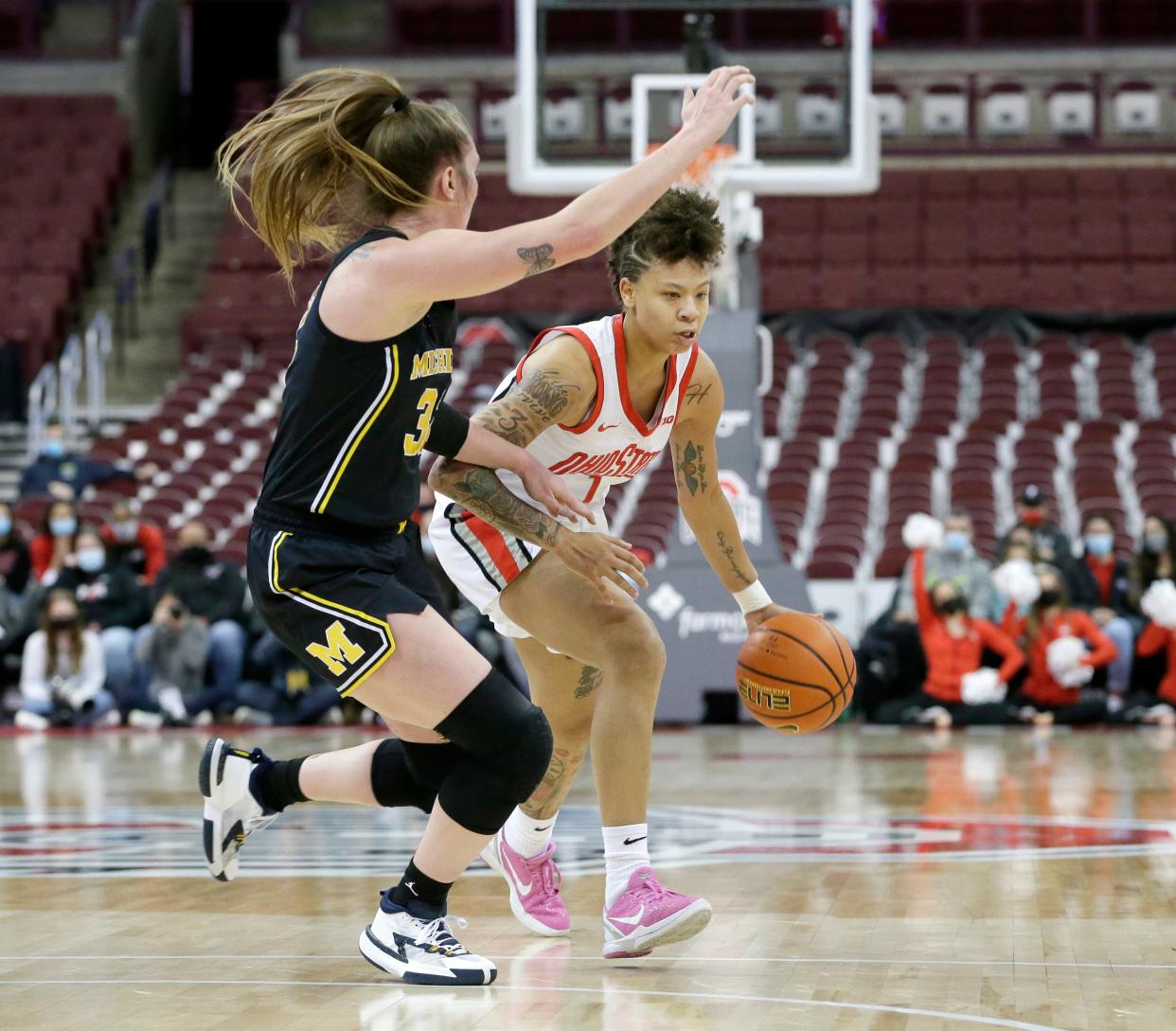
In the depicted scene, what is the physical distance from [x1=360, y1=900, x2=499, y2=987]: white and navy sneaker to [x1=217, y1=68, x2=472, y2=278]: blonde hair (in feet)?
4.57

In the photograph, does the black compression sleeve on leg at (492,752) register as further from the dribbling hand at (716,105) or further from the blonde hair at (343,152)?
the dribbling hand at (716,105)

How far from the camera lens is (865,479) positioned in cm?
1512

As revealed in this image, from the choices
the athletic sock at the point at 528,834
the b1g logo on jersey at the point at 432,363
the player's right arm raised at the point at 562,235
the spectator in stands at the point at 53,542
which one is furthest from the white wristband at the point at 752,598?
the spectator in stands at the point at 53,542

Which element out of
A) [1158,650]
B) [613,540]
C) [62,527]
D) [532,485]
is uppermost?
[532,485]

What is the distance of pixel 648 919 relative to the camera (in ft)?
13.0

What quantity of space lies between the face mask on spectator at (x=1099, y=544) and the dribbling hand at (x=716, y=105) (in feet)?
31.2

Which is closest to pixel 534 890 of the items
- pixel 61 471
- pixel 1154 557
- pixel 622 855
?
pixel 622 855

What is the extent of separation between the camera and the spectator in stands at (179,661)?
12.0 metres

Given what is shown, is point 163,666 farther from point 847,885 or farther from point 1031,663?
point 847,885

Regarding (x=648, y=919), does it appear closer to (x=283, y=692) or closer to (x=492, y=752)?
(x=492, y=752)

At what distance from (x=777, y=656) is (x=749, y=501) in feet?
22.1

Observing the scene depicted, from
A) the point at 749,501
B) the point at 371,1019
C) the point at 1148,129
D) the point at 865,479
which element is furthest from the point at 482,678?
the point at 1148,129

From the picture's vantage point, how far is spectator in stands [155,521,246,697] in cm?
1212

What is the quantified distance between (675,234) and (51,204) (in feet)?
62.6
